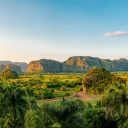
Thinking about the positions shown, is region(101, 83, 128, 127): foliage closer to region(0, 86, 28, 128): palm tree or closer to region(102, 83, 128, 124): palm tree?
region(102, 83, 128, 124): palm tree

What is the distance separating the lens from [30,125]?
935 cm

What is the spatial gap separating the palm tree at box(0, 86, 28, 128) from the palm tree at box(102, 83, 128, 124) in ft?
28.7

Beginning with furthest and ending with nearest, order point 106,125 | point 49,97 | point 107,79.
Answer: point 107,79, point 49,97, point 106,125

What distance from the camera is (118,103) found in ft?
43.6

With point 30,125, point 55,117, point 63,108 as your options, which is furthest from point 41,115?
point 30,125

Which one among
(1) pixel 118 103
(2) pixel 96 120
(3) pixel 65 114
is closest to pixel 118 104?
(1) pixel 118 103

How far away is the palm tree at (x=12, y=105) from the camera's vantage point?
41.1 feet

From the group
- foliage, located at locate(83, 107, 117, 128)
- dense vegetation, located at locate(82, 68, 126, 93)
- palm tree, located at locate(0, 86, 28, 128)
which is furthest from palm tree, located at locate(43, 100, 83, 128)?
dense vegetation, located at locate(82, 68, 126, 93)

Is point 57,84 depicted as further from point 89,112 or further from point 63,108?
point 63,108

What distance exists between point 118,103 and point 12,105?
1043cm

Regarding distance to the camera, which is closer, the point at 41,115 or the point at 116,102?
the point at 41,115

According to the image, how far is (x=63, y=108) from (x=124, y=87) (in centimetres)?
689

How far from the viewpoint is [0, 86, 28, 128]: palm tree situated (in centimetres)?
1254

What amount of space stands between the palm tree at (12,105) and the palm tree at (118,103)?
8.75m
